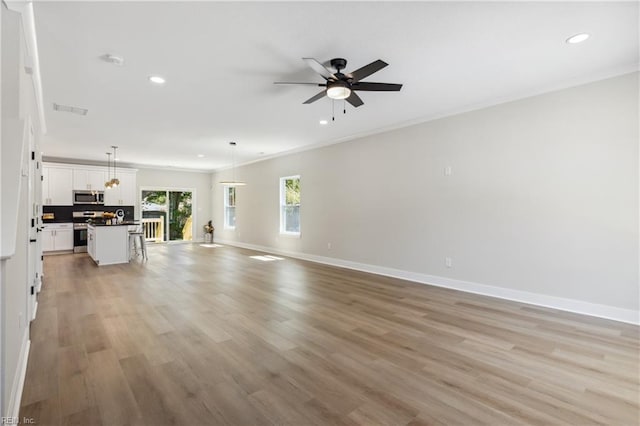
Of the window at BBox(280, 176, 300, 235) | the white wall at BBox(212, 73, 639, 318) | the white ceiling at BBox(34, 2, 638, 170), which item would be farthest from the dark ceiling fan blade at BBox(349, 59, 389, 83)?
the window at BBox(280, 176, 300, 235)

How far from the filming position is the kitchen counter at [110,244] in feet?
22.4

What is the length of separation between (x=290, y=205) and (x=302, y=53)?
5467 millimetres

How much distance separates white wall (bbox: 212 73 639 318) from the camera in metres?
3.47

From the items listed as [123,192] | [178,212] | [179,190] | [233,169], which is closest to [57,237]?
[123,192]

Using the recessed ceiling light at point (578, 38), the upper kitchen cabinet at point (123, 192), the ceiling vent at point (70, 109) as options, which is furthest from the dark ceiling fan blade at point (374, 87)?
the upper kitchen cabinet at point (123, 192)

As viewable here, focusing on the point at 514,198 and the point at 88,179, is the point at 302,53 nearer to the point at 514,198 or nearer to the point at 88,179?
the point at 514,198

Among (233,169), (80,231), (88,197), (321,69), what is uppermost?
(233,169)

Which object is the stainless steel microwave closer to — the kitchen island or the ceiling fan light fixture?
the kitchen island

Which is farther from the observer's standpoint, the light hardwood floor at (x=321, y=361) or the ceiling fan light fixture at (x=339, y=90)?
the ceiling fan light fixture at (x=339, y=90)

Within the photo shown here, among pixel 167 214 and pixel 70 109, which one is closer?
pixel 70 109

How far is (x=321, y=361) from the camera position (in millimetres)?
2492

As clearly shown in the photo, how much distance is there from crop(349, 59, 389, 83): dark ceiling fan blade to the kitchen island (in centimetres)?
671

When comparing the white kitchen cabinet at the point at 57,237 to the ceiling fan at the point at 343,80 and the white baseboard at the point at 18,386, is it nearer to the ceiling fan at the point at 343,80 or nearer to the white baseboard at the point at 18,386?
the white baseboard at the point at 18,386

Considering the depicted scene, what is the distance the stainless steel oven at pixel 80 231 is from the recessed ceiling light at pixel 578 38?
10.7m
